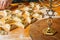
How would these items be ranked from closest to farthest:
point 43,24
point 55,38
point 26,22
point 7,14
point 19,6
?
point 55,38, point 43,24, point 26,22, point 7,14, point 19,6

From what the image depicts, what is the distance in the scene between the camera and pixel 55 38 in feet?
2.91

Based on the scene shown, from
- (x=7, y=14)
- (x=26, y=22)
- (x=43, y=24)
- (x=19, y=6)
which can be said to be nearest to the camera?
(x=43, y=24)

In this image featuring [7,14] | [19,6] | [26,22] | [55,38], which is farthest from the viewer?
[19,6]

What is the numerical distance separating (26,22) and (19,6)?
0.37 meters

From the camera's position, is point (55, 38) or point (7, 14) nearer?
point (55, 38)

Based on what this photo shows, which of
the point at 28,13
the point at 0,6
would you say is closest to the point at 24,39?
the point at 28,13

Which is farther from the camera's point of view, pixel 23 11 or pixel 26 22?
pixel 23 11

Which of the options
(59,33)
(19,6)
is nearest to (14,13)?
(19,6)

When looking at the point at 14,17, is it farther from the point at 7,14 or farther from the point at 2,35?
the point at 2,35

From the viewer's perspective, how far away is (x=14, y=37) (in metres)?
1.09

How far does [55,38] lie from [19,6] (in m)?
0.74

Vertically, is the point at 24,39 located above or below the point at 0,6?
below

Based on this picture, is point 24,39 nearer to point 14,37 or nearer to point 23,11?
point 14,37

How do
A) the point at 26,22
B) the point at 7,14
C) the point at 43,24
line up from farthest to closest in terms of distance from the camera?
1. the point at 7,14
2. the point at 26,22
3. the point at 43,24
